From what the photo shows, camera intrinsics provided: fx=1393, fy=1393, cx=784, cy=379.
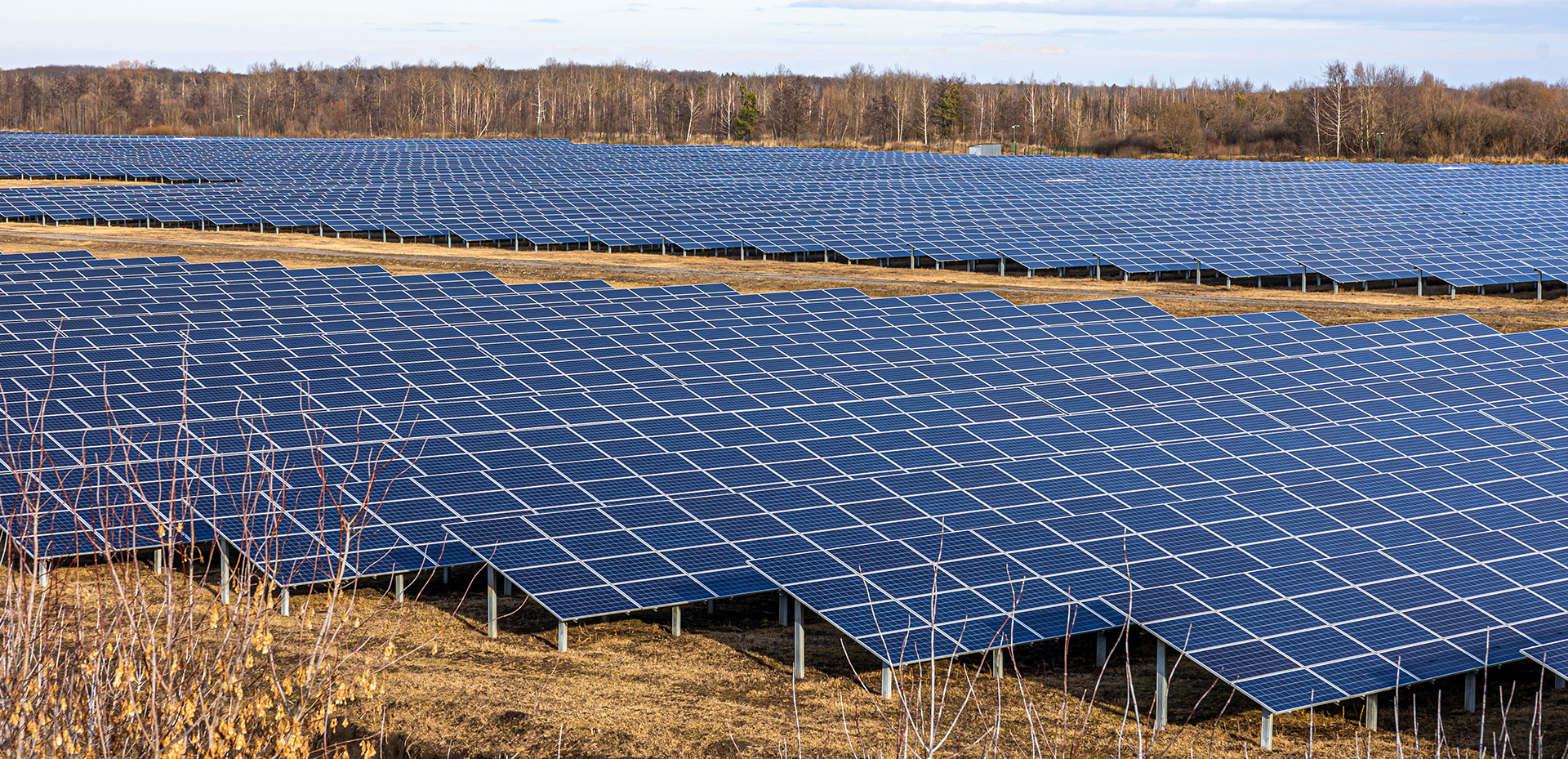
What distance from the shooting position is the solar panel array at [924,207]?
55.6 metres

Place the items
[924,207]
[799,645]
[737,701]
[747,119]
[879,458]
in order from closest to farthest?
1. [737,701]
2. [799,645]
3. [879,458]
4. [924,207]
5. [747,119]

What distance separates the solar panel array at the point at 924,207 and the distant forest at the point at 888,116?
100 feet

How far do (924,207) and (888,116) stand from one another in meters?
96.1

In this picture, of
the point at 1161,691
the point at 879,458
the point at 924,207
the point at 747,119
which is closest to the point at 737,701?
the point at 1161,691

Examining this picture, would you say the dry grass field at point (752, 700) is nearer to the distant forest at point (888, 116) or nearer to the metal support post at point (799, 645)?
the metal support post at point (799, 645)

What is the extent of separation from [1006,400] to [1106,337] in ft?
18.4

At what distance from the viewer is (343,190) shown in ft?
241

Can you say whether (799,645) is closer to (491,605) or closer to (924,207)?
(491,605)

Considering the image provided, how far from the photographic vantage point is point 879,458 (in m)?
24.0

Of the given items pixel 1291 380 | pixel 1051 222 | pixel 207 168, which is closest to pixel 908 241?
pixel 1051 222

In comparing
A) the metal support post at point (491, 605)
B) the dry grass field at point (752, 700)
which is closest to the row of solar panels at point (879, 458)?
the metal support post at point (491, 605)

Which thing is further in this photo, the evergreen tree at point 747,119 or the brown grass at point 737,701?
the evergreen tree at point 747,119

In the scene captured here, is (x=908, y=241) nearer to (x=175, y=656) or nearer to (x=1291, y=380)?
(x=1291, y=380)

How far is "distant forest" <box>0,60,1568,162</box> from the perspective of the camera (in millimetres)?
115375
